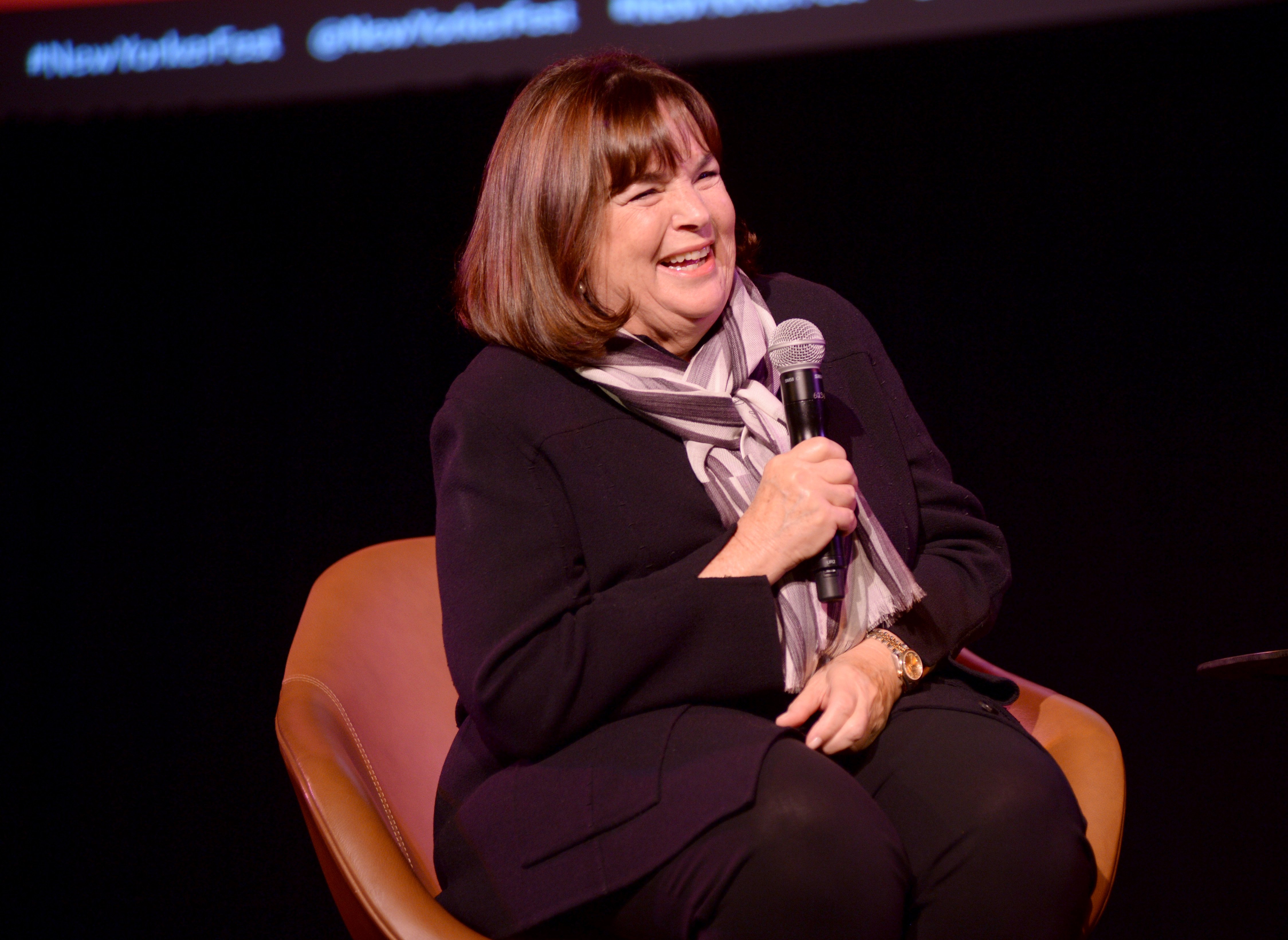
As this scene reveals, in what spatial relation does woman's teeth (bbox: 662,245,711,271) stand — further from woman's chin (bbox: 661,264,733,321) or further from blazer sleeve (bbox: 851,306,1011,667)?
blazer sleeve (bbox: 851,306,1011,667)

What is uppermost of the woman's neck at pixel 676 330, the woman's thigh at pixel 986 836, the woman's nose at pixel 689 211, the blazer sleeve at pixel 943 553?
the woman's nose at pixel 689 211

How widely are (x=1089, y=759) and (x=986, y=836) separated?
430 millimetres

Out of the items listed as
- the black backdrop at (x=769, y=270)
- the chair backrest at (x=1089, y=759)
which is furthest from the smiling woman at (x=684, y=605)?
the black backdrop at (x=769, y=270)

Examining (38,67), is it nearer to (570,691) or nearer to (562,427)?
(562,427)

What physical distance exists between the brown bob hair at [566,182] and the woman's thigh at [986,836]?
0.67 m

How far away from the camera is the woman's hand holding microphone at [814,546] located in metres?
1.17

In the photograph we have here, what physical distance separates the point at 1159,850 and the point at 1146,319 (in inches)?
47.6

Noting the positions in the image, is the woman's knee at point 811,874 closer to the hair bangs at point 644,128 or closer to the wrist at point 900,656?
the wrist at point 900,656

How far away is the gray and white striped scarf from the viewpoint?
126 cm

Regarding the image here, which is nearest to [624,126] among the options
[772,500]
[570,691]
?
[772,500]

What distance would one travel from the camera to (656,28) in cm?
221

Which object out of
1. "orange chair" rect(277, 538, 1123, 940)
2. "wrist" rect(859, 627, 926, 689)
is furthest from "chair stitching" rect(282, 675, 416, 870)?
"wrist" rect(859, 627, 926, 689)

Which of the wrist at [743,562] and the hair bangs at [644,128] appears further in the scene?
the hair bangs at [644,128]

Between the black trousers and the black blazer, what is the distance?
4 cm
